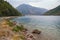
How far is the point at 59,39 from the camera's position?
1246 inches

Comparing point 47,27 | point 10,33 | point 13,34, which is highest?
point 10,33

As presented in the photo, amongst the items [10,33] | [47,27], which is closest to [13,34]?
[10,33]

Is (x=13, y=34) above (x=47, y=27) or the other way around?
above

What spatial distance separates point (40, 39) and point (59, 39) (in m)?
4.14

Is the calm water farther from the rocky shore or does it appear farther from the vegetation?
the vegetation

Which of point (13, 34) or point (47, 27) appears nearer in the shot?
point (13, 34)

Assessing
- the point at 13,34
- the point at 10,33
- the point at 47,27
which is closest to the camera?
the point at 10,33

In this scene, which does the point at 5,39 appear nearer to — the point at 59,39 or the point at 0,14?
the point at 59,39

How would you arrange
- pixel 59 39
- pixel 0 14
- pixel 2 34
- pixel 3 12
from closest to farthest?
pixel 2 34 < pixel 59 39 < pixel 0 14 < pixel 3 12

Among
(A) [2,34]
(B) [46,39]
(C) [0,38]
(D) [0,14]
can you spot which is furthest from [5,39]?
(D) [0,14]

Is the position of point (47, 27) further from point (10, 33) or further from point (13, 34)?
point (10, 33)

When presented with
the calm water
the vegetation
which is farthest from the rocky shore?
the calm water

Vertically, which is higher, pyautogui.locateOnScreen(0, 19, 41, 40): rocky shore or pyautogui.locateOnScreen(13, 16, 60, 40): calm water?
pyautogui.locateOnScreen(0, 19, 41, 40): rocky shore

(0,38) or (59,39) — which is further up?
(0,38)
